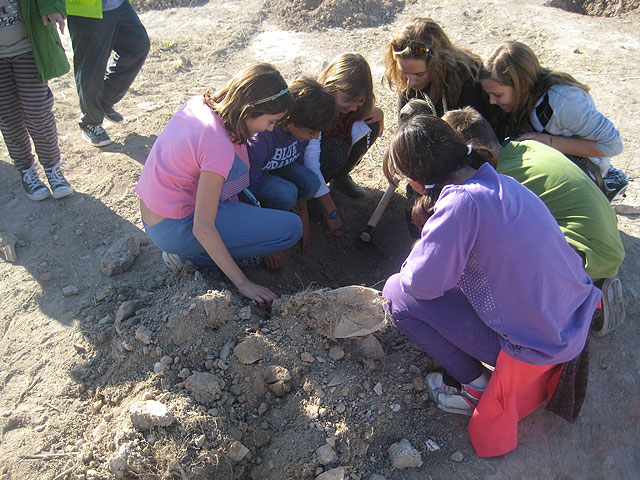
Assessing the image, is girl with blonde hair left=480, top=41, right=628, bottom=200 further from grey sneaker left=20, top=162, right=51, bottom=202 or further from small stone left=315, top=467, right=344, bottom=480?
grey sneaker left=20, top=162, right=51, bottom=202

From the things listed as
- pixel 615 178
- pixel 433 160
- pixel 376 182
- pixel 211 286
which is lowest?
pixel 376 182

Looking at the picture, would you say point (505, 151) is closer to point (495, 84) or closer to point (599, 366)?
point (495, 84)

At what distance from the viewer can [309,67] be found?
5.19 m

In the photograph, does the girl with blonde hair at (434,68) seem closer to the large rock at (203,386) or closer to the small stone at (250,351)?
the small stone at (250,351)

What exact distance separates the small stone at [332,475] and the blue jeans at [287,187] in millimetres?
1503

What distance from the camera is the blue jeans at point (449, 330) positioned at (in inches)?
81.4

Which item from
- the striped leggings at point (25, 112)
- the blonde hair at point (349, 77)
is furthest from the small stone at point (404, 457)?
the striped leggings at point (25, 112)

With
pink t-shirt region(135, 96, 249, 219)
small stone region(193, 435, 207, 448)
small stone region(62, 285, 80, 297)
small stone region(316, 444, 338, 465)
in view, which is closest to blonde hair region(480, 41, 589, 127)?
pink t-shirt region(135, 96, 249, 219)

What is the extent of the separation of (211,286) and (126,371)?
0.53 m

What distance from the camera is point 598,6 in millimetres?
6133

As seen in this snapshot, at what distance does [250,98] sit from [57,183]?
187 cm

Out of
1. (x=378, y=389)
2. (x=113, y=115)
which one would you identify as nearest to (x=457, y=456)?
(x=378, y=389)

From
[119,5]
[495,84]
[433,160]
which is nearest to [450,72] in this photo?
[495,84]

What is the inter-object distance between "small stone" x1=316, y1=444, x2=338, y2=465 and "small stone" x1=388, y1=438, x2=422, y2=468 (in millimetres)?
233
